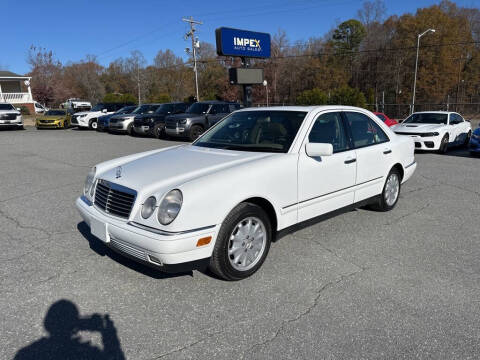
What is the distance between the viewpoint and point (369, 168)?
15.6 feet

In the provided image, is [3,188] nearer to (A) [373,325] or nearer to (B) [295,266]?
(B) [295,266]

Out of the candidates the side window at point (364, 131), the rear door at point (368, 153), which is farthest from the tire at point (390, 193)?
the side window at point (364, 131)

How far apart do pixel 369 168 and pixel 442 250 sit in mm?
1280

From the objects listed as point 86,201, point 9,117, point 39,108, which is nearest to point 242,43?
point 86,201

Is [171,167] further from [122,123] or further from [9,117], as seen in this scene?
[9,117]

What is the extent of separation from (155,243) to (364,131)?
10.8 feet

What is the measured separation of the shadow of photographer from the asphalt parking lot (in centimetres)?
2

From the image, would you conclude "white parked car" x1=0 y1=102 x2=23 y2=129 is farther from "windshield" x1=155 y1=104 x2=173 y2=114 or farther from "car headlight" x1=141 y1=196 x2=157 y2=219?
"car headlight" x1=141 y1=196 x2=157 y2=219

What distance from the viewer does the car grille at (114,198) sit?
3223 mm

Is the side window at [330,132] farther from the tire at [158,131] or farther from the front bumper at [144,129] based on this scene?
the front bumper at [144,129]

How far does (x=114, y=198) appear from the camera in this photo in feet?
11.0

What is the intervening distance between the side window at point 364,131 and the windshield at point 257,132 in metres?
0.85

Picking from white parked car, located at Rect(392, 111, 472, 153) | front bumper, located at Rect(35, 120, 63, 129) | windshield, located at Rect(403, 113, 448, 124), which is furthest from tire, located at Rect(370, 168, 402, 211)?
front bumper, located at Rect(35, 120, 63, 129)

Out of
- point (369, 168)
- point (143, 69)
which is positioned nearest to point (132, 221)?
point (369, 168)
